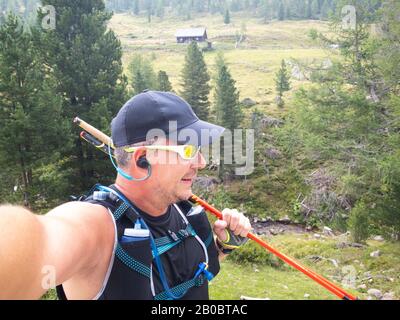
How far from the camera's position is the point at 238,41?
107875 millimetres

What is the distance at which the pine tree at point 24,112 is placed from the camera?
1482cm

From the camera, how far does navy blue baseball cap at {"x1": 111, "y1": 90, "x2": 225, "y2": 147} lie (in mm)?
2217

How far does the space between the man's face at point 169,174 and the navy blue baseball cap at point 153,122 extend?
87mm

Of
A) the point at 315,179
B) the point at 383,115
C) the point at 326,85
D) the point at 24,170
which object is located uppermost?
the point at 326,85

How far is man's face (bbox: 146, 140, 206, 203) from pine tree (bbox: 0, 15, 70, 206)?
14.2m

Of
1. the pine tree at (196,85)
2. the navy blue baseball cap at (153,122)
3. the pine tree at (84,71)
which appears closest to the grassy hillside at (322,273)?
the navy blue baseball cap at (153,122)

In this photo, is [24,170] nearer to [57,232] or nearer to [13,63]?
[13,63]

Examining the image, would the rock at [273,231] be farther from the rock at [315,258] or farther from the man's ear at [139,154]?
the man's ear at [139,154]

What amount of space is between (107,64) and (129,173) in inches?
783

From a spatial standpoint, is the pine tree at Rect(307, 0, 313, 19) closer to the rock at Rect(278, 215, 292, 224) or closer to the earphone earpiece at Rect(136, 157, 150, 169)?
the rock at Rect(278, 215, 292, 224)

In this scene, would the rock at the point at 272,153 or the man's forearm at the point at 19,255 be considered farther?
the rock at the point at 272,153

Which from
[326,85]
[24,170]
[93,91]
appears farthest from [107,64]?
[326,85]

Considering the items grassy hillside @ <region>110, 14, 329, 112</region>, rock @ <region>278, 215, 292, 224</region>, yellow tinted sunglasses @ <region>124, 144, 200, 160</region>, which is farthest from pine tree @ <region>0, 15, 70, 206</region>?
grassy hillside @ <region>110, 14, 329, 112</region>
